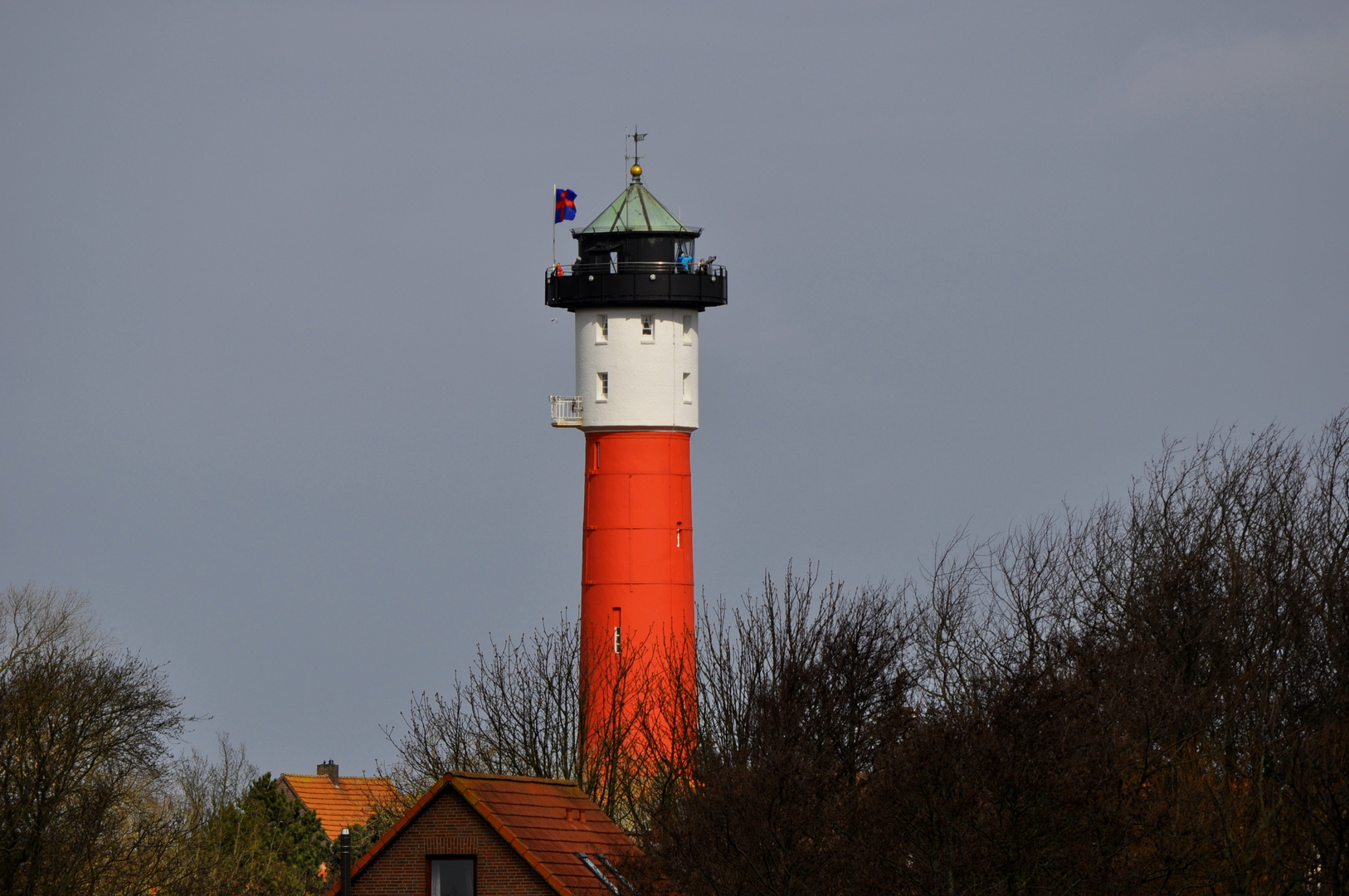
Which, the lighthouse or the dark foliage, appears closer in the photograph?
the dark foliage

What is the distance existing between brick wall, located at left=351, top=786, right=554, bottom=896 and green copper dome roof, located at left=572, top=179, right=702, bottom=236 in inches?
946

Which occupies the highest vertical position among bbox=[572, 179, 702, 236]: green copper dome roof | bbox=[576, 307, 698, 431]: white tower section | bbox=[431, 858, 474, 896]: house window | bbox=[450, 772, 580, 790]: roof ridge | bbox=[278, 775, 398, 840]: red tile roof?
bbox=[572, 179, 702, 236]: green copper dome roof

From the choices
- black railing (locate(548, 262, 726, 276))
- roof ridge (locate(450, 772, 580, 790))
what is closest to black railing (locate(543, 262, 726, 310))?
black railing (locate(548, 262, 726, 276))

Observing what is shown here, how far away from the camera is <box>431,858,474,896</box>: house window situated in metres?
31.4

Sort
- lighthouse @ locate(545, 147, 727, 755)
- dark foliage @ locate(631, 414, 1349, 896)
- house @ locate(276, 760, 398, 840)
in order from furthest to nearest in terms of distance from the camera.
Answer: house @ locate(276, 760, 398, 840), lighthouse @ locate(545, 147, 727, 755), dark foliage @ locate(631, 414, 1349, 896)

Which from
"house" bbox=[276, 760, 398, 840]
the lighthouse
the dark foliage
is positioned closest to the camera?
the dark foliage

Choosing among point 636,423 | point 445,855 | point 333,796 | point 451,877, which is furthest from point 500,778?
point 333,796

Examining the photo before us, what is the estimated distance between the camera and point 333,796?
8156 cm

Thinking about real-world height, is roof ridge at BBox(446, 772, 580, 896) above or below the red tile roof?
below

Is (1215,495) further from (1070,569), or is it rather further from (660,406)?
(660,406)

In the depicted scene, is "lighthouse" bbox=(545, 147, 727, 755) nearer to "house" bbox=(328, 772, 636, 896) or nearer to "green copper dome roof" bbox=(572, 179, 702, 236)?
"green copper dome roof" bbox=(572, 179, 702, 236)

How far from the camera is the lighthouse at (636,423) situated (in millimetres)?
50938

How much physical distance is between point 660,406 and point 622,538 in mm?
3308

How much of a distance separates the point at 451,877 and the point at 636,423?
21.5 metres
